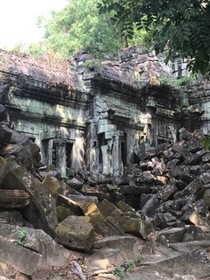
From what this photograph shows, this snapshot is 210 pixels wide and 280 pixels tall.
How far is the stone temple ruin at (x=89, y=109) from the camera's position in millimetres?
12344

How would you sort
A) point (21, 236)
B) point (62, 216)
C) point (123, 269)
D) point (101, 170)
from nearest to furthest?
point (21, 236) < point (123, 269) < point (62, 216) < point (101, 170)

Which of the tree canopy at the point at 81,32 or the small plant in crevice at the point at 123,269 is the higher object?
the tree canopy at the point at 81,32

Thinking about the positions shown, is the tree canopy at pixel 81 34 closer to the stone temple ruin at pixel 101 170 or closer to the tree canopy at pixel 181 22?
the stone temple ruin at pixel 101 170

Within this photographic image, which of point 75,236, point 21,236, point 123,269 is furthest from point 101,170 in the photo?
point 21,236

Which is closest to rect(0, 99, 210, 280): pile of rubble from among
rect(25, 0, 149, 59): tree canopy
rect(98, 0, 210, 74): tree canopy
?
rect(98, 0, 210, 74): tree canopy

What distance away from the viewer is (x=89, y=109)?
13836mm

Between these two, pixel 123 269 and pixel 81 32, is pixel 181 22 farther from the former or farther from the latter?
pixel 81 32

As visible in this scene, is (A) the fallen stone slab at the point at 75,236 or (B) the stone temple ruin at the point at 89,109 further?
(B) the stone temple ruin at the point at 89,109

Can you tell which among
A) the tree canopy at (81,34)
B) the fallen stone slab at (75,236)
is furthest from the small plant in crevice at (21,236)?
the tree canopy at (81,34)

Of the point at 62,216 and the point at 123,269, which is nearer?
the point at 123,269

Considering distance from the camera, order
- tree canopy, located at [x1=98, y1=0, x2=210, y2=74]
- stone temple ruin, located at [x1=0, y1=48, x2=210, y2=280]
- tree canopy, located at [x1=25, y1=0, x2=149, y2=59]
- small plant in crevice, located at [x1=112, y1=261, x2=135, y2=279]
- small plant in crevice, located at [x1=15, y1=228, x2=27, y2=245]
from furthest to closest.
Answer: tree canopy, located at [x1=25, y1=0, x2=149, y2=59]
stone temple ruin, located at [x1=0, y1=48, x2=210, y2=280]
small plant in crevice, located at [x1=112, y1=261, x2=135, y2=279]
small plant in crevice, located at [x1=15, y1=228, x2=27, y2=245]
tree canopy, located at [x1=98, y1=0, x2=210, y2=74]

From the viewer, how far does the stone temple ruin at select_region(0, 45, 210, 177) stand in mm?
12344

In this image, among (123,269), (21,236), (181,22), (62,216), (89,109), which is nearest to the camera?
(181,22)

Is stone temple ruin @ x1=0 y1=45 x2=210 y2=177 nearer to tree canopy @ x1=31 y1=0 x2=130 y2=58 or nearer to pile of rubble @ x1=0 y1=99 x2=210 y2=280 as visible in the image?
pile of rubble @ x1=0 y1=99 x2=210 y2=280
